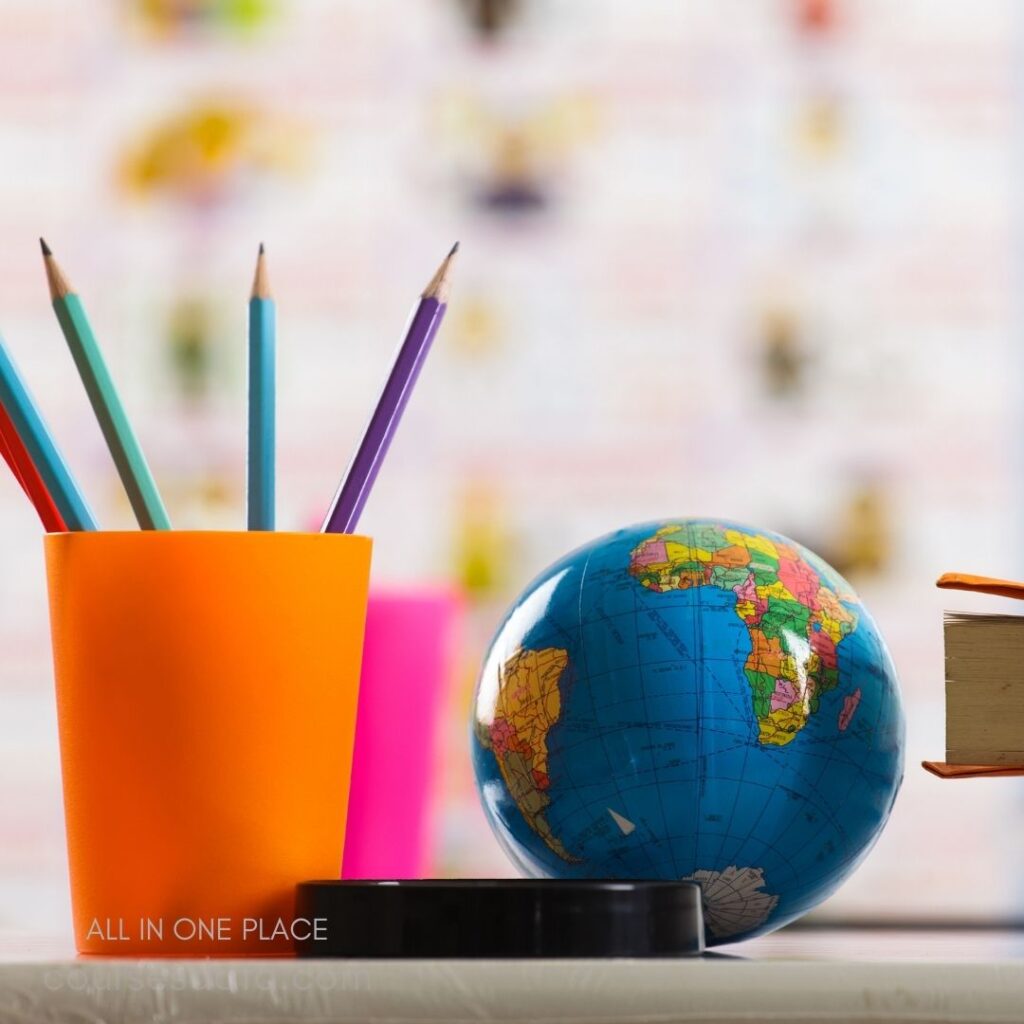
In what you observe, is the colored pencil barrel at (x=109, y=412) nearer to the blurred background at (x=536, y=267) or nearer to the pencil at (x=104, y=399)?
the pencil at (x=104, y=399)

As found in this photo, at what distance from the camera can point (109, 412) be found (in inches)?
15.9

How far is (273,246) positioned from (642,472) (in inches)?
13.8

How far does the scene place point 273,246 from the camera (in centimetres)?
113

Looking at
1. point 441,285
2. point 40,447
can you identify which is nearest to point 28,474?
point 40,447

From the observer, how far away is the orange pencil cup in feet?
1.22

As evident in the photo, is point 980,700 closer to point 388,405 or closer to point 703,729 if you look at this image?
point 703,729

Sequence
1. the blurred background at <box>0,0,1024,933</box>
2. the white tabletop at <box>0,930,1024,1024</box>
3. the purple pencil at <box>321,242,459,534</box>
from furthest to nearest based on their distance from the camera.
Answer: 1. the blurred background at <box>0,0,1024,933</box>
2. the purple pencil at <box>321,242,459,534</box>
3. the white tabletop at <box>0,930,1024,1024</box>

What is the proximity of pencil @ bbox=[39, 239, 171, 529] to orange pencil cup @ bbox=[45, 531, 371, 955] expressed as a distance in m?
0.03

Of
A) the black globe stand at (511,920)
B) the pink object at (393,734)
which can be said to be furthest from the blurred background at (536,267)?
the black globe stand at (511,920)

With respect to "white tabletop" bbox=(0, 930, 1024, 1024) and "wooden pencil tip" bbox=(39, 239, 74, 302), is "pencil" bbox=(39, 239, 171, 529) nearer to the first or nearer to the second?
"wooden pencil tip" bbox=(39, 239, 74, 302)

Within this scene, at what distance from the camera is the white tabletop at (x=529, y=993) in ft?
0.99

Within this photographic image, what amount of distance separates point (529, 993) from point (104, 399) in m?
0.21

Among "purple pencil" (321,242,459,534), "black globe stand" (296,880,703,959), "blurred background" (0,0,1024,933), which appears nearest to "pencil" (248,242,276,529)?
"purple pencil" (321,242,459,534)

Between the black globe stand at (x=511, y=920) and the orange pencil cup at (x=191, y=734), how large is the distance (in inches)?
2.0
